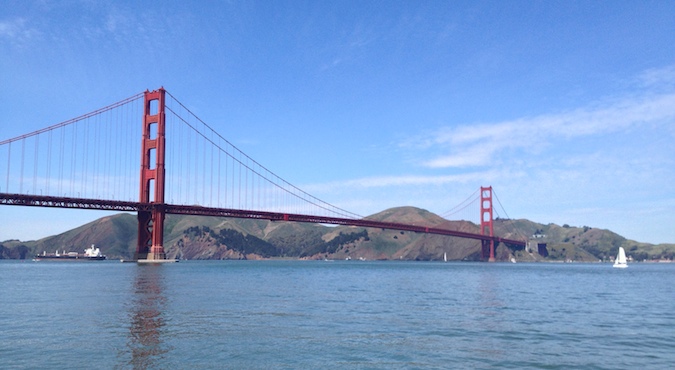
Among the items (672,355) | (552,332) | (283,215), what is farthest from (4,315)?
(283,215)

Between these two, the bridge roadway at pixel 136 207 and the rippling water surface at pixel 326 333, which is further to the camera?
the bridge roadway at pixel 136 207

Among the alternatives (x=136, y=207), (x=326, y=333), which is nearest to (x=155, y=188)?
(x=136, y=207)

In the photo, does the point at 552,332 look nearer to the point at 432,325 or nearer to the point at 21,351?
the point at 432,325

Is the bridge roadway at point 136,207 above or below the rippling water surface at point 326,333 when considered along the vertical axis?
above

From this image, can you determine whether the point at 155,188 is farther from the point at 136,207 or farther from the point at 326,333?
the point at 326,333

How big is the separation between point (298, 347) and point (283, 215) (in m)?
99.1

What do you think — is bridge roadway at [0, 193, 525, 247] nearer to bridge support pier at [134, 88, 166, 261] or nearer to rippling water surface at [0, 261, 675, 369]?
bridge support pier at [134, 88, 166, 261]

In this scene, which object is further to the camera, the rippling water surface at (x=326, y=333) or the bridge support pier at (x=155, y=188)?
the bridge support pier at (x=155, y=188)

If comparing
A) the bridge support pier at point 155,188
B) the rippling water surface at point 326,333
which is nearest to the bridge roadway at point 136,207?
the bridge support pier at point 155,188

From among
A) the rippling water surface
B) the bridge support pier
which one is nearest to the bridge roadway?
the bridge support pier

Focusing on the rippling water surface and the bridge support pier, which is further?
the bridge support pier

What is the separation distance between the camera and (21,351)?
53.9 feet

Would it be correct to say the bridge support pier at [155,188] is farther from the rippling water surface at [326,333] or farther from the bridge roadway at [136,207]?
the rippling water surface at [326,333]

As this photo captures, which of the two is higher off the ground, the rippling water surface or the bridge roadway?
the bridge roadway
